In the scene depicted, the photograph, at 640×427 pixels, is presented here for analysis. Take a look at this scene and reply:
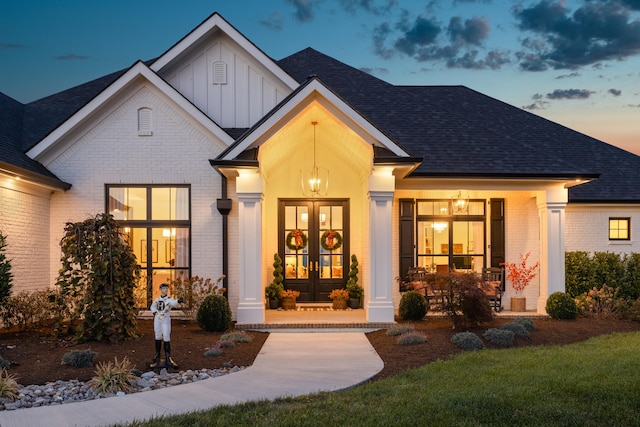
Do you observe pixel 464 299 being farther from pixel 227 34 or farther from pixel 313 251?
pixel 227 34

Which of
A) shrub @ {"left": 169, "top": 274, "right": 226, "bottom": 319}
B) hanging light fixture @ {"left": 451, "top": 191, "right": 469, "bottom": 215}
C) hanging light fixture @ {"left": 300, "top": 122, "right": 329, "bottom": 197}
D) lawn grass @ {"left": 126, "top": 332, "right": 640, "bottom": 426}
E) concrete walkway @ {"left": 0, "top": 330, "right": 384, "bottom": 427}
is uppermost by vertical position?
hanging light fixture @ {"left": 300, "top": 122, "right": 329, "bottom": 197}

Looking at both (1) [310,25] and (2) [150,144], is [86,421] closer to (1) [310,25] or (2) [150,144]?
(2) [150,144]

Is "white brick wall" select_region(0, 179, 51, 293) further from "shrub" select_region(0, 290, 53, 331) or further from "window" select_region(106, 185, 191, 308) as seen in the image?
"window" select_region(106, 185, 191, 308)

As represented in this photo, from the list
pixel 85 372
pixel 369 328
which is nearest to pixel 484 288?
pixel 369 328

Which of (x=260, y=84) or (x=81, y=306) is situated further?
(x=260, y=84)

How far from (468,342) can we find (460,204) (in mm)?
5582

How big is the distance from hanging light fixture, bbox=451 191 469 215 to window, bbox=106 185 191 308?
22.2 feet

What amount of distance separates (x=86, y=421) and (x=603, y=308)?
459 inches

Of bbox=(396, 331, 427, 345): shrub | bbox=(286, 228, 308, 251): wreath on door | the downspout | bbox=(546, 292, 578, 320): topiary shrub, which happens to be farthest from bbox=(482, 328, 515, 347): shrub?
bbox=(286, 228, 308, 251): wreath on door

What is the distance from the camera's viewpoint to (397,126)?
15258 mm

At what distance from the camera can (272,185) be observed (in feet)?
48.1

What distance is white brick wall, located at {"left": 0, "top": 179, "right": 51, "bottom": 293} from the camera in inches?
442

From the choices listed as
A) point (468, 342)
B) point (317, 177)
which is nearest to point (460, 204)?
point (317, 177)

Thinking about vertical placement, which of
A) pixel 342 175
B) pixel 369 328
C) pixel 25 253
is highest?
pixel 342 175
